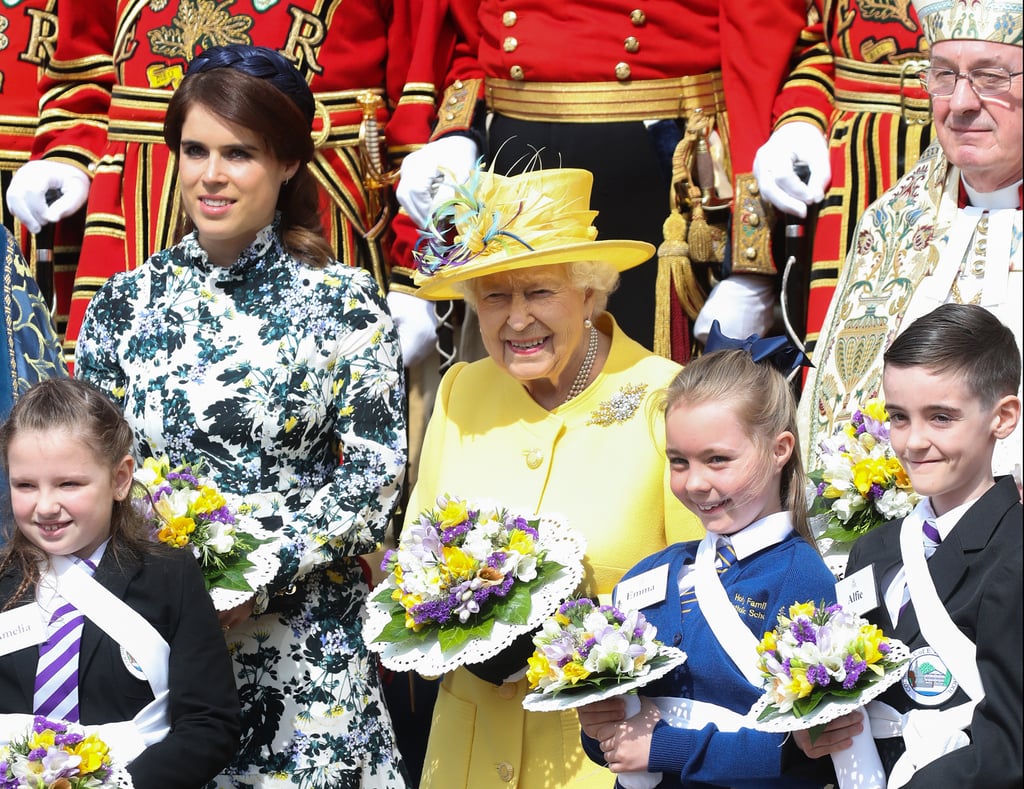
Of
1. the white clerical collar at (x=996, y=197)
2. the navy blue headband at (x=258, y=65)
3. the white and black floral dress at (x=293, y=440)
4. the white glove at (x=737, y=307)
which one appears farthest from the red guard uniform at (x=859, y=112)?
the navy blue headband at (x=258, y=65)

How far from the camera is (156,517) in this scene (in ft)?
11.8

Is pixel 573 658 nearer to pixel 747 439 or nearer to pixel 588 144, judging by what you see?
pixel 747 439

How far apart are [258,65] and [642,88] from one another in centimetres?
130

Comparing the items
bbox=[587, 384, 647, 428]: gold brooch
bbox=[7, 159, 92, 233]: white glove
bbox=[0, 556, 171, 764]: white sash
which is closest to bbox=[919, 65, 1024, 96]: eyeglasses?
bbox=[587, 384, 647, 428]: gold brooch

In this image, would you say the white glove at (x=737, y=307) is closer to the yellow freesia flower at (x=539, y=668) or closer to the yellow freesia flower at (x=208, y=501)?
Answer: the yellow freesia flower at (x=208, y=501)

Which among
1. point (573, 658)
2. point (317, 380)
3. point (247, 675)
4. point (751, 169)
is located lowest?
point (247, 675)

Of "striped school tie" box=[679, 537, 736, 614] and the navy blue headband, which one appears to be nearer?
"striped school tie" box=[679, 537, 736, 614]

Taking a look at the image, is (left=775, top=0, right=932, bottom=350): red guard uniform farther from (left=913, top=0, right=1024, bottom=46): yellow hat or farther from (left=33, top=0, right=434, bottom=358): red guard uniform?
(left=33, top=0, right=434, bottom=358): red guard uniform

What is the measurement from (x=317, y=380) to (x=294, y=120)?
23.6 inches

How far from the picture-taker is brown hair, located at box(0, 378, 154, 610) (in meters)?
3.43

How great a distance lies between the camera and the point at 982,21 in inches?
141

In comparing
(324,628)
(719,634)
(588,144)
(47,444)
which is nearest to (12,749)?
(47,444)

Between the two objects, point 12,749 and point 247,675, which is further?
point 247,675

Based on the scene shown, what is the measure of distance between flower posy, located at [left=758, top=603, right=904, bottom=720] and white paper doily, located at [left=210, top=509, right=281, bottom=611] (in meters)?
1.16
